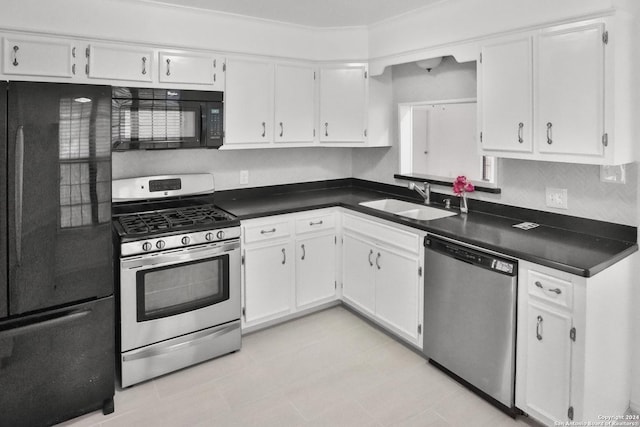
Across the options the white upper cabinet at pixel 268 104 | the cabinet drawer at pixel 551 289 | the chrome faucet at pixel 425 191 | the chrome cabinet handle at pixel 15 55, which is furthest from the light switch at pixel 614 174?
the chrome cabinet handle at pixel 15 55

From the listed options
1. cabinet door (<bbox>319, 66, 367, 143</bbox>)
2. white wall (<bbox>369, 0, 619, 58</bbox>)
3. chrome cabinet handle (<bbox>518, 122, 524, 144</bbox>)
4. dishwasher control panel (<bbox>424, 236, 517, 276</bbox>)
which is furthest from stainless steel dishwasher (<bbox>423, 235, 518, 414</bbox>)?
cabinet door (<bbox>319, 66, 367, 143</bbox>)

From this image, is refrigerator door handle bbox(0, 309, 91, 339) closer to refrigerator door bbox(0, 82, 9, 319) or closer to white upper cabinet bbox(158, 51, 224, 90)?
refrigerator door bbox(0, 82, 9, 319)

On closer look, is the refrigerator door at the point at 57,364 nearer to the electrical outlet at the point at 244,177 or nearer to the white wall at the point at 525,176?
the electrical outlet at the point at 244,177

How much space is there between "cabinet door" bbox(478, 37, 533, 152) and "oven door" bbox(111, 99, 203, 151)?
2.03 m

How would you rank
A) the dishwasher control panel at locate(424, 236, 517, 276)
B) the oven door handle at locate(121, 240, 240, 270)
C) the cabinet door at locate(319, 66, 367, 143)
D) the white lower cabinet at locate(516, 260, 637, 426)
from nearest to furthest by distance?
1. the white lower cabinet at locate(516, 260, 637, 426)
2. the dishwasher control panel at locate(424, 236, 517, 276)
3. the oven door handle at locate(121, 240, 240, 270)
4. the cabinet door at locate(319, 66, 367, 143)

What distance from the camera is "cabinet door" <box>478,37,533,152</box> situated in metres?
2.52

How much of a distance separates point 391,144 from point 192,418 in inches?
110

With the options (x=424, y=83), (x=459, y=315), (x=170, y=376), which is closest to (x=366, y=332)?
(x=459, y=315)

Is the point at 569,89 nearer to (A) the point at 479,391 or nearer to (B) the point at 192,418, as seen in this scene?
(A) the point at 479,391

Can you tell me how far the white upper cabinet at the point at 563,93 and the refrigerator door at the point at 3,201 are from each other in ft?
8.80

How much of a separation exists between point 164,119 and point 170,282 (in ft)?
3.82

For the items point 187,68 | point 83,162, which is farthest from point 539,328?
point 187,68

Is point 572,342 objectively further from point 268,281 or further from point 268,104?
point 268,104

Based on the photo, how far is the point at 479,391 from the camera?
8.52ft
